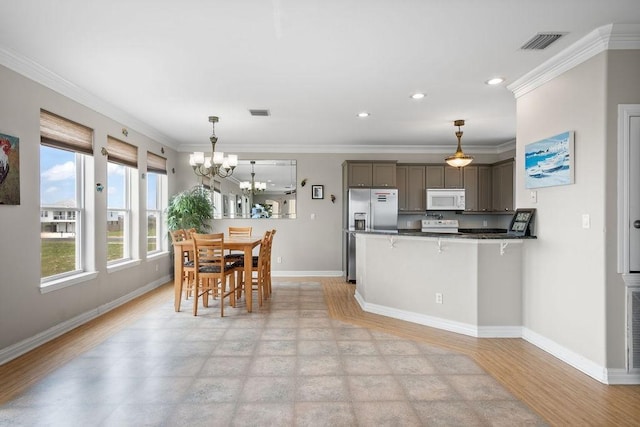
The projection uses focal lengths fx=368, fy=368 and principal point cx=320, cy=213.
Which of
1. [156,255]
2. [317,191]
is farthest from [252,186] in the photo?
[156,255]

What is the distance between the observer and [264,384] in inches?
103

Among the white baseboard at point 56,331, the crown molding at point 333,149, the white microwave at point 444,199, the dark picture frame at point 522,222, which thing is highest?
the crown molding at point 333,149

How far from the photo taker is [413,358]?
310 centimetres

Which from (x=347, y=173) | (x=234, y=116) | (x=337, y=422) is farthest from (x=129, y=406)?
(x=347, y=173)

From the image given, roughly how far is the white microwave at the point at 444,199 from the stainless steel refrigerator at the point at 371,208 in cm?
75

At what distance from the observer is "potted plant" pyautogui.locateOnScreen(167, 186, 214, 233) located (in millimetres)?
6188

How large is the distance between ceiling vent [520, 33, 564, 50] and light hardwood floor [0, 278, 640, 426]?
101 inches

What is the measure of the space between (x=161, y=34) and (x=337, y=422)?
291cm

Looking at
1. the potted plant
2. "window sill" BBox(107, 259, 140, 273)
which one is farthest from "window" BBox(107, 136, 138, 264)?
the potted plant

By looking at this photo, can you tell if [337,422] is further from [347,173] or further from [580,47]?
[347,173]

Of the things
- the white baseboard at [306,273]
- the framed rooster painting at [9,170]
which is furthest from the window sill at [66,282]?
the white baseboard at [306,273]

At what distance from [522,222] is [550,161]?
0.66 meters

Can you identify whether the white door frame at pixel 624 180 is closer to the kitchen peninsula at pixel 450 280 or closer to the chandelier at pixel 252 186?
the kitchen peninsula at pixel 450 280

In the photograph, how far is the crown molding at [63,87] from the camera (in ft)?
10.1
